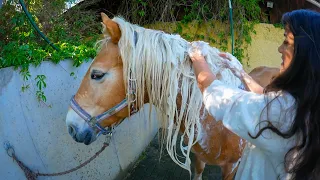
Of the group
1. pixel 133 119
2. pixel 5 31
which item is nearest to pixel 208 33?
pixel 133 119

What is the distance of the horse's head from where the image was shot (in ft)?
5.66

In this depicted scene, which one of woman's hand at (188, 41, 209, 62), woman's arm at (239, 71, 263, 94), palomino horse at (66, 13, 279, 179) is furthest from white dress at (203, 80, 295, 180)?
woman's arm at (239, 71, 263, 94)

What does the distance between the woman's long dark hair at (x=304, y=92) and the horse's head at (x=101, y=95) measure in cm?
95

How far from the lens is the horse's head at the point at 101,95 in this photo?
1.72 m

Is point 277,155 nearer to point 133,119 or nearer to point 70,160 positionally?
point 70,160

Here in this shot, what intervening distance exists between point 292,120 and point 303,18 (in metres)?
0.40

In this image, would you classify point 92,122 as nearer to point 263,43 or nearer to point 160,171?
point 160,171

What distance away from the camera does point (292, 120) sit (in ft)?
3.38

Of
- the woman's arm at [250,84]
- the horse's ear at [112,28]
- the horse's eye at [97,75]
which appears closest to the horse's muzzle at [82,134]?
the horse's eye at [97,75]

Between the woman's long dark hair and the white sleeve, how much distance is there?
0.08ft

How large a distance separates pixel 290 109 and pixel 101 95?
3.60 feet

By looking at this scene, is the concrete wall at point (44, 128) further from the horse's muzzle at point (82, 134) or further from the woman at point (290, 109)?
the woman at point (290, 109)

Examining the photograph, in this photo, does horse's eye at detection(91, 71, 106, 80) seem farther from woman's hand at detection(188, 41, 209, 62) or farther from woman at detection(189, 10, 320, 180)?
woman at detection(189, 10, 320, 180)

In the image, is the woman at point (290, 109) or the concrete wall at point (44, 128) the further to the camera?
the concrete wall at point (44, 128)
